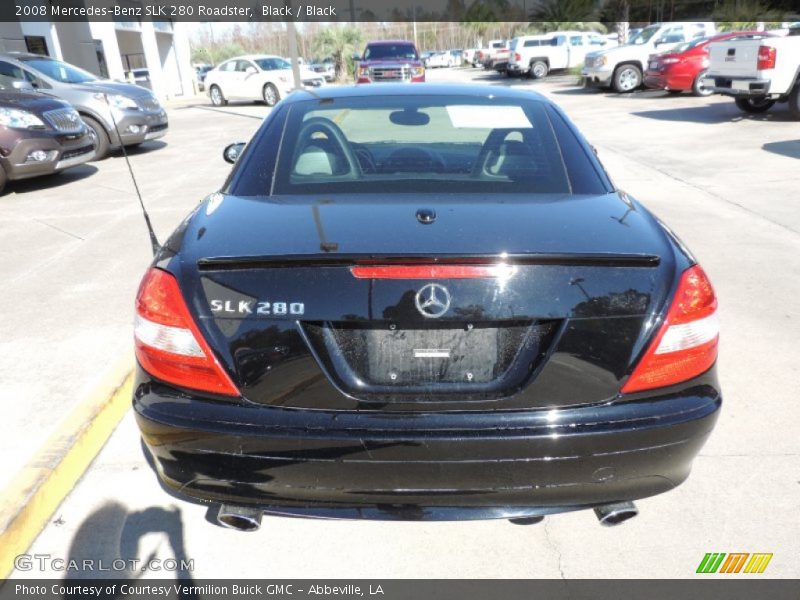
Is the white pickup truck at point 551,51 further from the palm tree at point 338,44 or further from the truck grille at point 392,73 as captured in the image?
the truck grille at point 392,73

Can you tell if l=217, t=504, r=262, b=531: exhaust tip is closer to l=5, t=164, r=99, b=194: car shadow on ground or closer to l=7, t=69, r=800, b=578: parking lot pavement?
l=7, t=69, r=800, b=578: parking lot pavement

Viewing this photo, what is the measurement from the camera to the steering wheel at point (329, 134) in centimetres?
303

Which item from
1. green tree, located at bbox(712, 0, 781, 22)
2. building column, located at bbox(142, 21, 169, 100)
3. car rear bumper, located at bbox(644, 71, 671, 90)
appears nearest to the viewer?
car rear bumper, located at bbox(644, 71, 671, 90)

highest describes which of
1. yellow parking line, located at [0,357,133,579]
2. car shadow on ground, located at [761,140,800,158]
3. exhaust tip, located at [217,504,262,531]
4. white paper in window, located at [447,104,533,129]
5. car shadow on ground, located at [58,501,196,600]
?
white paper in window, located at [447,104,533,129]

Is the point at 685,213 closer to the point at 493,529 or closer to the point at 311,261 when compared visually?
the point at 493,529

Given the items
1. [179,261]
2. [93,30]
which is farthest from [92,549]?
[93,30]

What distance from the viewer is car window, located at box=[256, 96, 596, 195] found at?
8.84ft

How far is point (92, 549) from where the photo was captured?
2.50m

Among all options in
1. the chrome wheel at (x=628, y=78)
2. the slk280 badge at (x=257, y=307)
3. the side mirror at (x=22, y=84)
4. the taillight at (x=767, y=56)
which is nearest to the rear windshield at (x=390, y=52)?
the chrome wheel at (x=628, y=78)

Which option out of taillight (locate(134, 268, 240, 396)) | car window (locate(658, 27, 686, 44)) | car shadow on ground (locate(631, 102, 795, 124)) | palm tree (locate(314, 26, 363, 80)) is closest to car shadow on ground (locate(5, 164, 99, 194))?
taillight (locate(134, 268, 240, 396))

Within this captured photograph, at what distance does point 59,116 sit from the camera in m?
9.38

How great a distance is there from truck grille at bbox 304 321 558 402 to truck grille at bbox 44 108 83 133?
8864mm

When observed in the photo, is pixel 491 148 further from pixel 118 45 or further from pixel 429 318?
pixel 118 45

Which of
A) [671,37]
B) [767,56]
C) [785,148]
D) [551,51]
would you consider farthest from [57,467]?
[551,51]
